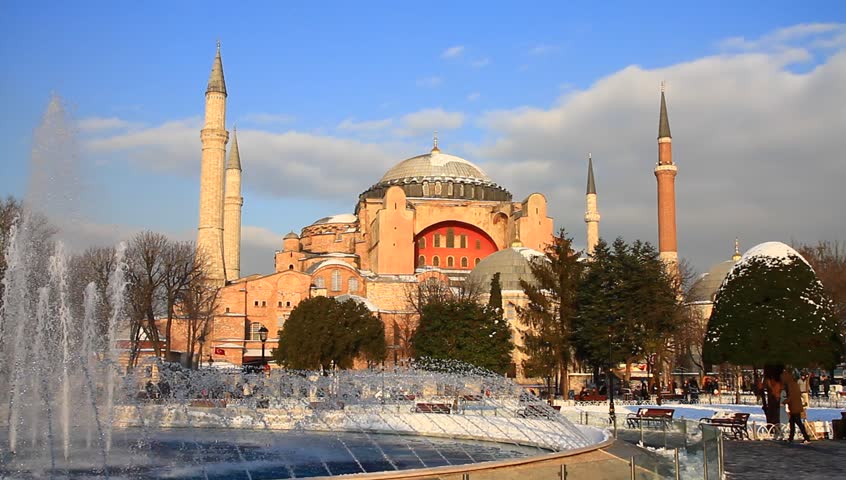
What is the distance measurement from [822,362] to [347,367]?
2189 centimetres

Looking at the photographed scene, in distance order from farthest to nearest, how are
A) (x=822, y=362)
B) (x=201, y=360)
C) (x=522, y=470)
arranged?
(x=201, y=360)
(x=822, y=362)
(x=522, y=470)

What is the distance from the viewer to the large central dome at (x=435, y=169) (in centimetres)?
5572

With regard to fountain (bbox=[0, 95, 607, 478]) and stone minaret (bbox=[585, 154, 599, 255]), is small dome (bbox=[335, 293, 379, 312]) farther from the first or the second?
fountain (bbox=[0, 95, 607, 478])

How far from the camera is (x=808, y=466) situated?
33.1 feet

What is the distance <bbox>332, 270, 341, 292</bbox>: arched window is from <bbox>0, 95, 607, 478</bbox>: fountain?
2672cm

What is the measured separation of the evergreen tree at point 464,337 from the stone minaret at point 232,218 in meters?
21.0

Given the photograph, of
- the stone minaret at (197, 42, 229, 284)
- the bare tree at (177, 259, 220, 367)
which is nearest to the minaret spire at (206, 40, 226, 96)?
the stone minaret at (197, 42, 229, 284)

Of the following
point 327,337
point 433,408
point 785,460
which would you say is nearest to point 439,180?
point 327,337

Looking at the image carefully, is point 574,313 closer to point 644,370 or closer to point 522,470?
Answer: point 644,370

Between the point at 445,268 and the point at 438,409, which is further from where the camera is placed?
the point at 445,268

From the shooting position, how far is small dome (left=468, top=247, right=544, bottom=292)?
134ft

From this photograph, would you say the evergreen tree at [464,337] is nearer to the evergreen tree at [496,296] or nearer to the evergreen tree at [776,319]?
the evergreen tree at [496,296]

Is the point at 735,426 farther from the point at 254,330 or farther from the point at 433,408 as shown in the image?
the point at 254,330

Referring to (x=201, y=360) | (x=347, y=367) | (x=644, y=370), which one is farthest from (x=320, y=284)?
(x=644, y=370)
